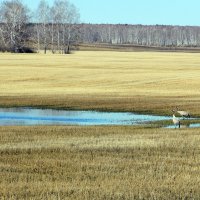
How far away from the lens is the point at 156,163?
52.1 feet

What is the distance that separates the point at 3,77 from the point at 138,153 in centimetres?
4557

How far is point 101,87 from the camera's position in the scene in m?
54.2

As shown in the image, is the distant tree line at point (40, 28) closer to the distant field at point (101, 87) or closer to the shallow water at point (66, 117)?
the distant field at point (101, 87)

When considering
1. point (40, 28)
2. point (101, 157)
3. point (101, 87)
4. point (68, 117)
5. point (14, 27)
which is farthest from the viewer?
point (40, 28)

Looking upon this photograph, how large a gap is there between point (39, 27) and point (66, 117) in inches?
4378

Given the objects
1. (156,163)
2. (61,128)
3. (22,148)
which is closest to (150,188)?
(156,163)

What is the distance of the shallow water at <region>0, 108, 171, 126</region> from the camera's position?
101ft

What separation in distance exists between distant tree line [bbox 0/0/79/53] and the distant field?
42233 mm

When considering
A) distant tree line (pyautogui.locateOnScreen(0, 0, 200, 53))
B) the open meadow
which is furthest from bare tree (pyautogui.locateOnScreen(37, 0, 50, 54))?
the open meadow

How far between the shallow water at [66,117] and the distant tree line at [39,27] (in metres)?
85.1

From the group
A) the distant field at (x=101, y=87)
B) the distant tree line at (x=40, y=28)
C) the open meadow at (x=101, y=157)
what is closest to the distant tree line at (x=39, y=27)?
the distant tree line at (x=40, y=28)

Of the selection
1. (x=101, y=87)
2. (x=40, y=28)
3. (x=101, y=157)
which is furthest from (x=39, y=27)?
(x=101, y=157)

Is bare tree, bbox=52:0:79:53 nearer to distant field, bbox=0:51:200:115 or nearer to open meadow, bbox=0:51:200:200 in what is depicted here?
distant field, bbox=0:51:200:115

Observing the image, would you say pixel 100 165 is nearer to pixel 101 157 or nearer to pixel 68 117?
pixel 101 157
